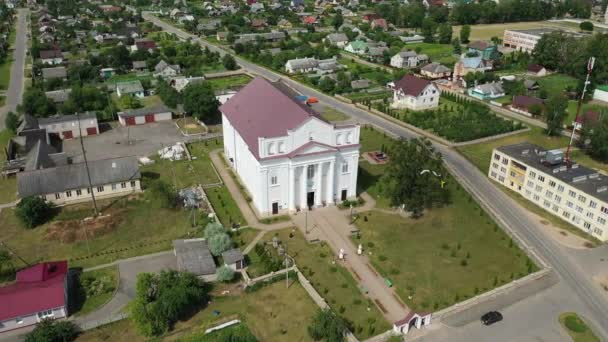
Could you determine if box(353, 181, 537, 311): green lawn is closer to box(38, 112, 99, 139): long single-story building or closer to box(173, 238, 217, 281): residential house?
box(173, 238, 217, 281): residential house

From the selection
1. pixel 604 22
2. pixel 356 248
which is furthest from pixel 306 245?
pixel 604 22

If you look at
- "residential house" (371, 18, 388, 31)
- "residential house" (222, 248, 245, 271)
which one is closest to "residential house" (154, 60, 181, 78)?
"residential house" (222, 248, 245, 271)

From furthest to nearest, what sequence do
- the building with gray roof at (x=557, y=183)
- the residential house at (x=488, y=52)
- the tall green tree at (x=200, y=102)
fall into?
the residential house at (x=488, y=52)
the tall green tree at (x=200, y=102)
the building with gray roof at (x=557, y=183)

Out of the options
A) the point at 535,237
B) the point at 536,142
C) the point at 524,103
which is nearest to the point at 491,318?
the point at 535,237

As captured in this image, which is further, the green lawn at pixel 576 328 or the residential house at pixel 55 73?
the residential house at pixel 55 73

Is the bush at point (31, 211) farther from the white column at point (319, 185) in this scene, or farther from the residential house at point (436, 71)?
the residential house at point (436, 71)

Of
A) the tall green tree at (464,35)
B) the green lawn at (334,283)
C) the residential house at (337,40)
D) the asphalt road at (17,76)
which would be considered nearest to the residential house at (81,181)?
the green lawn at (334,283)

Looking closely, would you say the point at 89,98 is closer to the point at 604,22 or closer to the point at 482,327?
the point at 482,327
